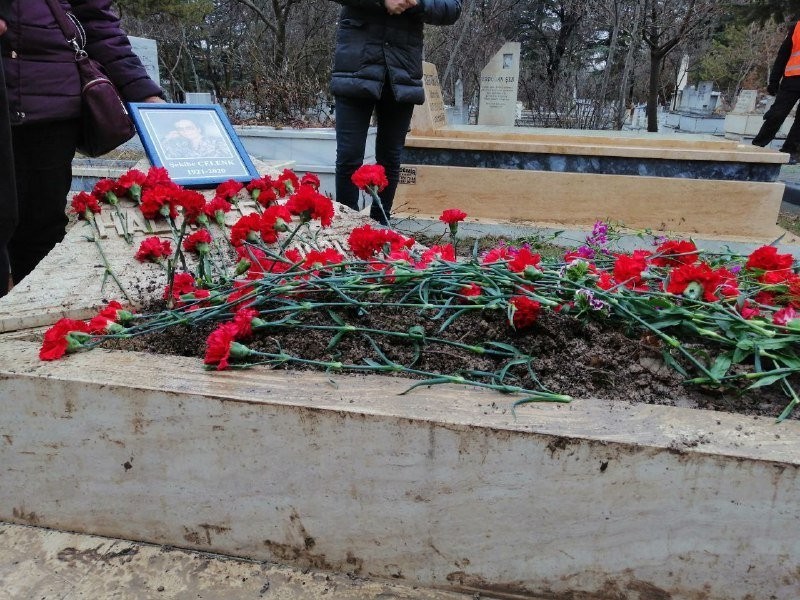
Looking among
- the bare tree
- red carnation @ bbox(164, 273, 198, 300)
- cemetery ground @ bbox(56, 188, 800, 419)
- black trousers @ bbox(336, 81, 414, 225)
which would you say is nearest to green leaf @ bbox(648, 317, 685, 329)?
cemetery ground @ bbox(56, 188, 800, 419)

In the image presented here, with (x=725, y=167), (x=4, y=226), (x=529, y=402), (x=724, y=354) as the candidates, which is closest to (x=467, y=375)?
(x=529, y=402)

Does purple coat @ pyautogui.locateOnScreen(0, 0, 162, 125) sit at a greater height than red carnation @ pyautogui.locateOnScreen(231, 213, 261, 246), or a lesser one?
greater

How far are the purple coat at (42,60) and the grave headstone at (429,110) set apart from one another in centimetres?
258

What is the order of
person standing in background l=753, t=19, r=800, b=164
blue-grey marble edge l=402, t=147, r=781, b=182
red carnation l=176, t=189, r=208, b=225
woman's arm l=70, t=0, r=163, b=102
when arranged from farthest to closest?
person standing in background l=753, t=19, r=800, b=164 → blue-grey marble edge l=402, t=147, r=781, b=182 → woman's arm l=70, t=0, r=163, b=102 → red carnation l=176, t=189, r=208, b=225

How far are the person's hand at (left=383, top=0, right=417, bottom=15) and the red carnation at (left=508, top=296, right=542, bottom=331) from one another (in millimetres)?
2156

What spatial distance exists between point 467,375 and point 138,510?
70 centimetres

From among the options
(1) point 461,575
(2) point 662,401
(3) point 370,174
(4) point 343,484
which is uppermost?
(3) point 370,174

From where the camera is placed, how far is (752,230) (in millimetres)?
4148

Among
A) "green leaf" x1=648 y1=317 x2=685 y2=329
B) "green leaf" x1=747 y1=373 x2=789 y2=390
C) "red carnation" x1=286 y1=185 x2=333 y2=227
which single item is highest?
"red carnation" x1=286 y1=185 x2=333 y2=227

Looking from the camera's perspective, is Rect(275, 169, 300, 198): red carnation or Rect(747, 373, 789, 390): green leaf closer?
Rect(747, 373, 789, 390): green leaf

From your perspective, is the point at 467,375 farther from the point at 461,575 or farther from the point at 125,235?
the point at 125,235

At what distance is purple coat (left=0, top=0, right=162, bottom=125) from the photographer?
6.26 feet

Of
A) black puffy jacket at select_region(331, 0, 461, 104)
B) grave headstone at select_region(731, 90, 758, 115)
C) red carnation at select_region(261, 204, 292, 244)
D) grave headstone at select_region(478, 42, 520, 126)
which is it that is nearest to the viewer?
red carnation at select_region(261, 204, 292, 244)

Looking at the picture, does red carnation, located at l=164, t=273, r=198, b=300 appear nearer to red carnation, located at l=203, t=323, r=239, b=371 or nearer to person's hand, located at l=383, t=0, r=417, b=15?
red carnation, located at l=203, t=323, r=239, b=371
